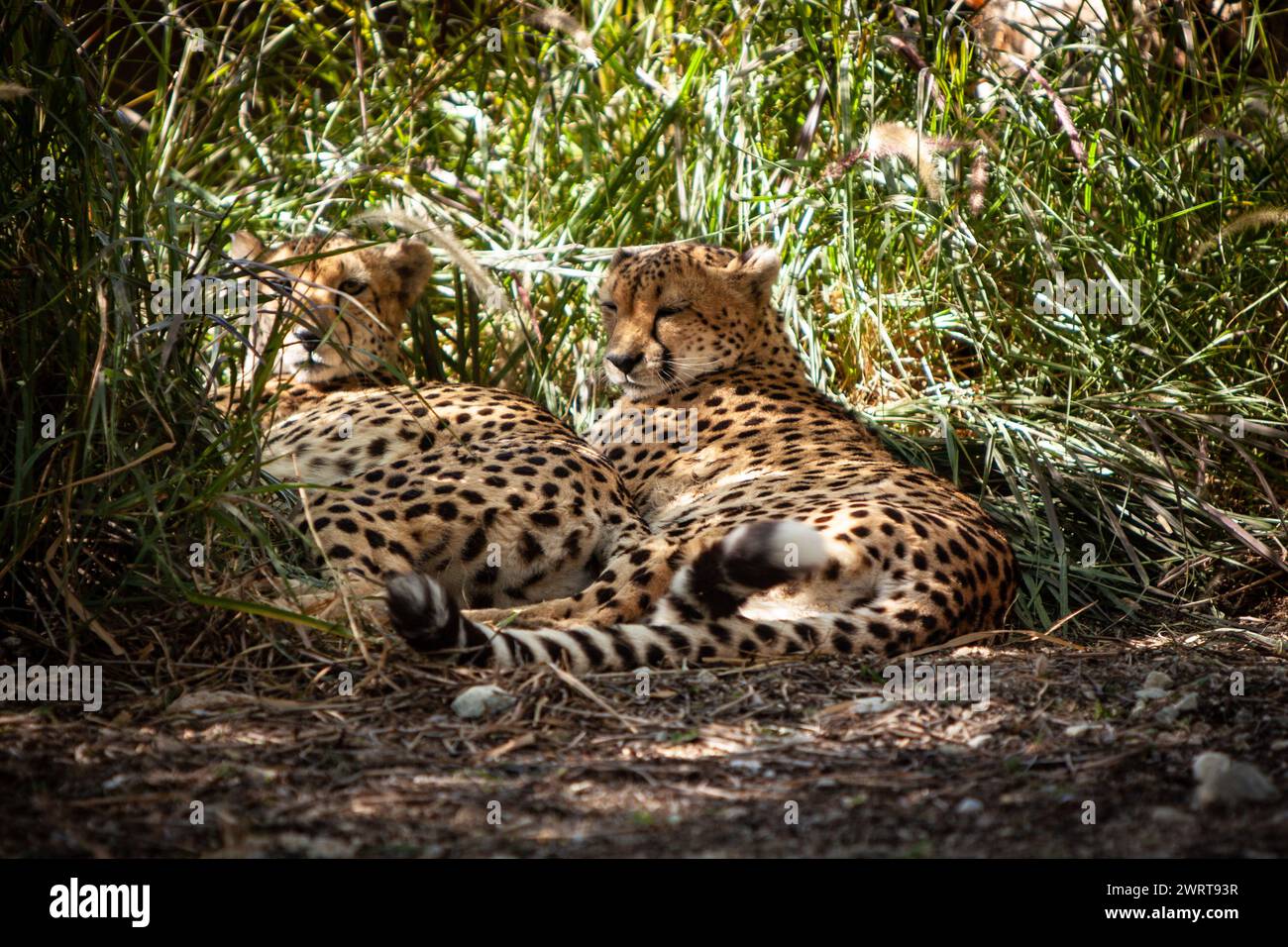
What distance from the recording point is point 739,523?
3.41 metres

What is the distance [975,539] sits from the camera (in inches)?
130

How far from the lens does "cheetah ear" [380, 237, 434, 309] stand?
4527mm

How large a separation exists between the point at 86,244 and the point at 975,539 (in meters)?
2.15

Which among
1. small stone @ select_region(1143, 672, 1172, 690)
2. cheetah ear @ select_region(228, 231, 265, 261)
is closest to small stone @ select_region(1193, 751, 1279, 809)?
small stone @ select_region(1143, 672, 1172, 690)

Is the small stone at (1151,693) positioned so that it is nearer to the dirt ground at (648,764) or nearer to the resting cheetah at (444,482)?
the dirt ground at (648,764)

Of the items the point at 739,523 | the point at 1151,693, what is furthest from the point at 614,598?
the point at 1151,693

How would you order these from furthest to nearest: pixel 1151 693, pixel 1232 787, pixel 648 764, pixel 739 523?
pixel 739 523 → pixel 1151 693 → pixel 648 764 → pixel 1232 787

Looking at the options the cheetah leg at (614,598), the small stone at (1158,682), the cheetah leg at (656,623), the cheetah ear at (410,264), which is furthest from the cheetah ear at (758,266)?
the small stone at (1158,682)

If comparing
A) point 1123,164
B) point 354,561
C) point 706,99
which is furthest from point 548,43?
point 354,561

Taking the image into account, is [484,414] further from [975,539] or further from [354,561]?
[975,539]

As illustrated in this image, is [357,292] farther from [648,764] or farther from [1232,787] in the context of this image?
[1232,787]

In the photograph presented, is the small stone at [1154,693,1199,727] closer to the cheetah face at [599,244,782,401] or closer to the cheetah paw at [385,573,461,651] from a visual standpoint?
the cheetah paw at [385,573,461,651]

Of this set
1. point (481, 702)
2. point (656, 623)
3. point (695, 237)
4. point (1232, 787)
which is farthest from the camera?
point (695, 237)

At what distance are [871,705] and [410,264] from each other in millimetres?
2510
